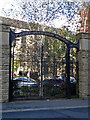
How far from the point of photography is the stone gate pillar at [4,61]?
28.4 ft

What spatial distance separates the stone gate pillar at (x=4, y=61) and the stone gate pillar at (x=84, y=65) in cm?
406

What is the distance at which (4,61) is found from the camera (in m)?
8.71

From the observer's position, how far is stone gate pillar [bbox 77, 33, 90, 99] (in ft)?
32.0

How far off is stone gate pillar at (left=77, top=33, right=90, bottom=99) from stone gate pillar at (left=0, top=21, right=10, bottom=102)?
406 cm

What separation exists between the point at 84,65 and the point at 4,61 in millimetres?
4402

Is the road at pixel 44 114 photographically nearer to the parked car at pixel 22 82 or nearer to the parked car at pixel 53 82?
the parked car at pixel 22 82

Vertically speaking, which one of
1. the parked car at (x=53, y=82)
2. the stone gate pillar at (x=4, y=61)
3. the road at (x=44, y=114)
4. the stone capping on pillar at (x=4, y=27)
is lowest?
the road at (x=44, y=114)

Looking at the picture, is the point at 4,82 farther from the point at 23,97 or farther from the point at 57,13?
the point at 57,13

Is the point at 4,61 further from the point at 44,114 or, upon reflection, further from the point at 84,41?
the point at 84,41

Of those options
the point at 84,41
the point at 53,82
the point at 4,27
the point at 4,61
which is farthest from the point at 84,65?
the point at 4,27

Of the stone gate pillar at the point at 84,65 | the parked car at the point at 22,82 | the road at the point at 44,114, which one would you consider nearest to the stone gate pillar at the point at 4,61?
the parked car at the point at 22,82

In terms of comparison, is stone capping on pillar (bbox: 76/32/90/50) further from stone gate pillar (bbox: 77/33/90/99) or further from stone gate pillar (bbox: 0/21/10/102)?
stone gate pillar (bbox: 0/21/10/102)

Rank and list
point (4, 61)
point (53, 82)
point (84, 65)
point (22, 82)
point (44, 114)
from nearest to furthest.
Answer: point (44, 114)
point (4, 61)
point (22, 82)
point (84, 65)
point (53, 82)

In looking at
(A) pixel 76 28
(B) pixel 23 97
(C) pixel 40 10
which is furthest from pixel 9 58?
(A) pixel 76 28
